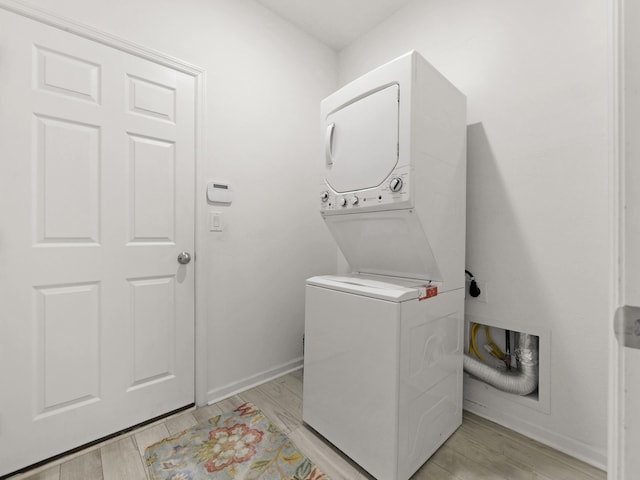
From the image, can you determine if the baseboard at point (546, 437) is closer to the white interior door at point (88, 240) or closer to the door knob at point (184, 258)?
the white interior door at point (88, 240)

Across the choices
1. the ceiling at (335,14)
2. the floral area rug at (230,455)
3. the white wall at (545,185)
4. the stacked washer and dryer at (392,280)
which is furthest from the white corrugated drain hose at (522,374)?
the ceiling at (335,14)

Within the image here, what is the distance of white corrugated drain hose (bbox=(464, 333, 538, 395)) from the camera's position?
5.17 ft

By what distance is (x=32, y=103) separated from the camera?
1.35 m

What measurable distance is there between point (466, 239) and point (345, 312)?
92 centimetres

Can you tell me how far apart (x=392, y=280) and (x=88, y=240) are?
5.00ft

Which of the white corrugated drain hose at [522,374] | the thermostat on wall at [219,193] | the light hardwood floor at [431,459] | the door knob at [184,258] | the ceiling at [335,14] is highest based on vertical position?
the ceiling at [335,14]

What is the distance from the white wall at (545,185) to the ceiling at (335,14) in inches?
19.1

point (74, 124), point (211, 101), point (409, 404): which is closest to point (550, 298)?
point (409, 404)

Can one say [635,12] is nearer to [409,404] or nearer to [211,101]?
[409,404]

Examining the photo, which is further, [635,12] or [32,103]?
[32,103]

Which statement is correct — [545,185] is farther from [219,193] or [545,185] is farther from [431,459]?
[219,193]

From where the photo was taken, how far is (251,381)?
209 centimetres

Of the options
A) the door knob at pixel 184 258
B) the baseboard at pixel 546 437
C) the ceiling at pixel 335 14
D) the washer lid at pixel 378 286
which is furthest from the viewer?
the ceiling at pixel 335 14

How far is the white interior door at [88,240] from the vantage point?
1325mm
